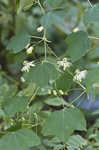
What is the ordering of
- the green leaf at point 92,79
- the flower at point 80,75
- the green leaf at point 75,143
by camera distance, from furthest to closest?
the green leaf at point 75,143 → the flower at point 80,75 → the green leaf at point 92,79

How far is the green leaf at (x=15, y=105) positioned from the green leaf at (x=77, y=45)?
0.18 metres

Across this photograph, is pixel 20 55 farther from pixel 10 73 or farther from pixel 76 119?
pixel 10 73

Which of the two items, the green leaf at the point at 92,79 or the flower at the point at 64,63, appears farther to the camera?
the flower at the point at 64,63

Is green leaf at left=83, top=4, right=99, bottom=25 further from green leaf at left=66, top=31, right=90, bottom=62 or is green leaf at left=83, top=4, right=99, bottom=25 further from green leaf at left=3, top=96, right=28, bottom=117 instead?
green leaf at left=3, top=96, right=28, bottom=117

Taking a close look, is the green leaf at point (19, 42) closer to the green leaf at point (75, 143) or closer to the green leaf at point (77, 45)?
the green leaf at point (77, 45)

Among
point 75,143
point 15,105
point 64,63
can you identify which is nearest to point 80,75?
point 64,63

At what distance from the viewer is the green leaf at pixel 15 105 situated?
796 mm

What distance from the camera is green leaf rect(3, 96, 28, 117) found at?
2.61 feet

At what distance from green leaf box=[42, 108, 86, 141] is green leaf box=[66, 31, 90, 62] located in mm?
134

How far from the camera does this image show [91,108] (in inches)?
87.9

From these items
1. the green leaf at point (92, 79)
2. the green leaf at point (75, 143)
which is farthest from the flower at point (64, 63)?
the green leaf at point (75, 143)

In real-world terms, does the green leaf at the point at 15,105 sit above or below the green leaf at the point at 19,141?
above

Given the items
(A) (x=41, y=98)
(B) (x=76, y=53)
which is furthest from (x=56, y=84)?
(A) (x=41, y=98)

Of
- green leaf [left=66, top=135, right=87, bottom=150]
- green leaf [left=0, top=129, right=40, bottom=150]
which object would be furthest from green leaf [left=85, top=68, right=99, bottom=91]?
green leaf [left=66, top=135, right=87, bottom=150]
